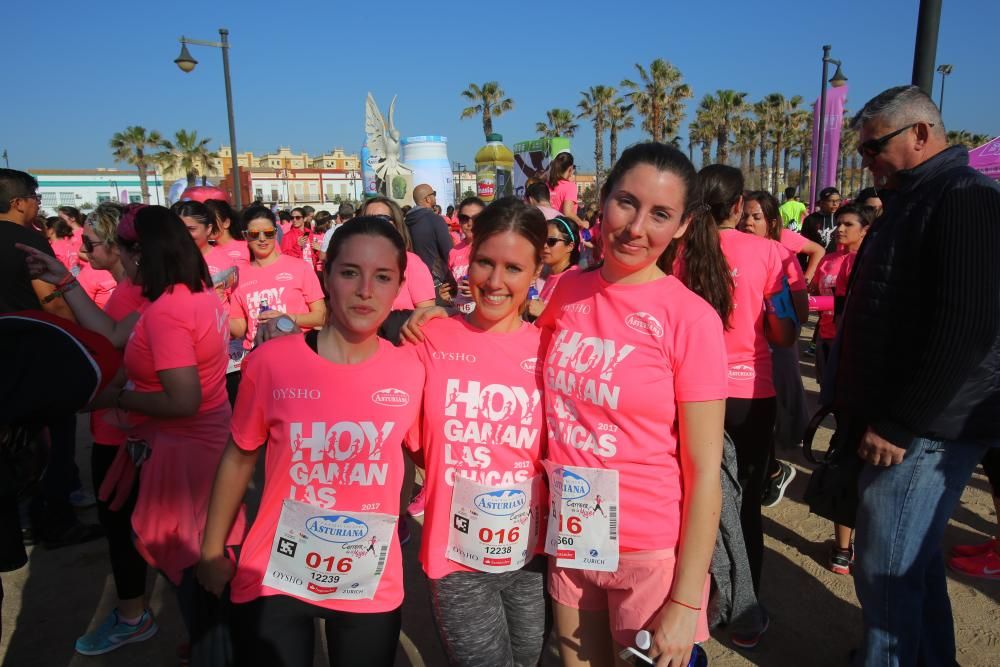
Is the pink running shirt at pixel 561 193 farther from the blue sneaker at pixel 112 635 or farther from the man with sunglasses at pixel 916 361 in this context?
the blue sneaker at pixel 112 635

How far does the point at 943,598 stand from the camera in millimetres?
2340

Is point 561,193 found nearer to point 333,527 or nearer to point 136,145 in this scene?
point 333,527

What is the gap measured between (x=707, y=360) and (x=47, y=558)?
4664 millimetres

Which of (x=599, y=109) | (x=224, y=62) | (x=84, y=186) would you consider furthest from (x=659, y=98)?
(x=84, y=186)

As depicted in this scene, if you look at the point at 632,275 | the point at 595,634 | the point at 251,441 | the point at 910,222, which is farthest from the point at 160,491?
the point at 910,222

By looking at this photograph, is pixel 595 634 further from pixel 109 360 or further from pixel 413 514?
pixel 413 514

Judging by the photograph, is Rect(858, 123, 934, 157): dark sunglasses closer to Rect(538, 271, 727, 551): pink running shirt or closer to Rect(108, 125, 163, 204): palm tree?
Rect(538, 271, 727, 551): pink running shirt

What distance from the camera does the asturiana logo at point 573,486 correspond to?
1706 mm

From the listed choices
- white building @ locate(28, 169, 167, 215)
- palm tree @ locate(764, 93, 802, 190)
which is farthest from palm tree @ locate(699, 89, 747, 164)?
white building @ locate(28, 169, 167, 215)

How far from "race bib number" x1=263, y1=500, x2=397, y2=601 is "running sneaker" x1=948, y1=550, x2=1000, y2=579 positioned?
377cm

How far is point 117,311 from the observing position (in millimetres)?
2998

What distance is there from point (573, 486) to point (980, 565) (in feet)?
11.3

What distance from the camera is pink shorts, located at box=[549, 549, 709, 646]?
1690mm

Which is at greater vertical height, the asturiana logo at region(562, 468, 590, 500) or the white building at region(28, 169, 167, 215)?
the white building at region(28, 169, 167, 215)
